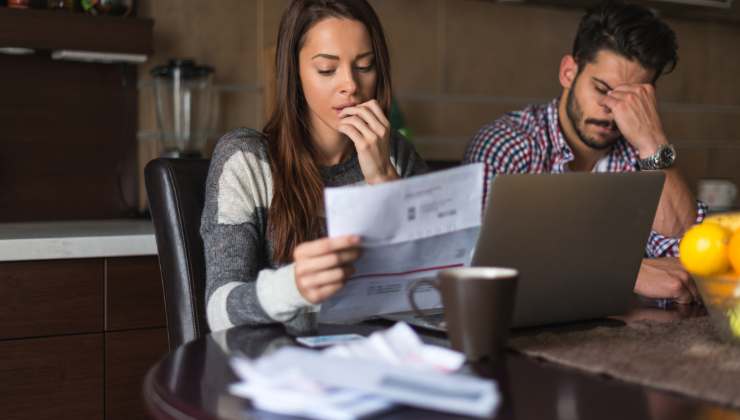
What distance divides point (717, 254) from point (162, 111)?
1.90m

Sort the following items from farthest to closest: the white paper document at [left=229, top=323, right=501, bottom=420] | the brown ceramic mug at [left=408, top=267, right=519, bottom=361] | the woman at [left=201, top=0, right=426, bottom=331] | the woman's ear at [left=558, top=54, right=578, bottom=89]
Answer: the woman's ear at [left=558, top=54, right=578, bottom=89] < the woman at [left=201, top=0, right=426, bottom=331] < the brown ceramic mug at [left=408, top=267, right=519, bottom=361] < the white paper document at [left=229, top=323, right=501, bottom=420]

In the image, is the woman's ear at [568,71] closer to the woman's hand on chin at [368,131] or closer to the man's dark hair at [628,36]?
the man's dark hair at [628,36]

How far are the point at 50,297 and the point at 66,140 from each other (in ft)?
2.24

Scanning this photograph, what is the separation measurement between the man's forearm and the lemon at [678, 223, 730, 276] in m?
0.98

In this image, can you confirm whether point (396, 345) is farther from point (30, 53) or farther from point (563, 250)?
point (30, 53)

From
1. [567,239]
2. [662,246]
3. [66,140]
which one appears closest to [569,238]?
[567,239]

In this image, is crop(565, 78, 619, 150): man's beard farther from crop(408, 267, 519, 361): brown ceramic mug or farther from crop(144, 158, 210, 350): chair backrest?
crop(408, 267, 519, 361): brown ceramic mug

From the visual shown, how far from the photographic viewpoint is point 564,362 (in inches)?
37.4

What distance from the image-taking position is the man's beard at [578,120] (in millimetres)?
2162

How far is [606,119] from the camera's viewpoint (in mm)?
2154

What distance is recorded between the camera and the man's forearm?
2.04 m

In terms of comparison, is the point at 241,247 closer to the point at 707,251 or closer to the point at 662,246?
the point at 707,251

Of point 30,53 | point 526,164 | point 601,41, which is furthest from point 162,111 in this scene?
point 601,41

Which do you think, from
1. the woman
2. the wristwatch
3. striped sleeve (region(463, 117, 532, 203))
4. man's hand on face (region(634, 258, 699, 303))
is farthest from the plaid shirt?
man's hand on face (region(634, 258, 699, 303))
